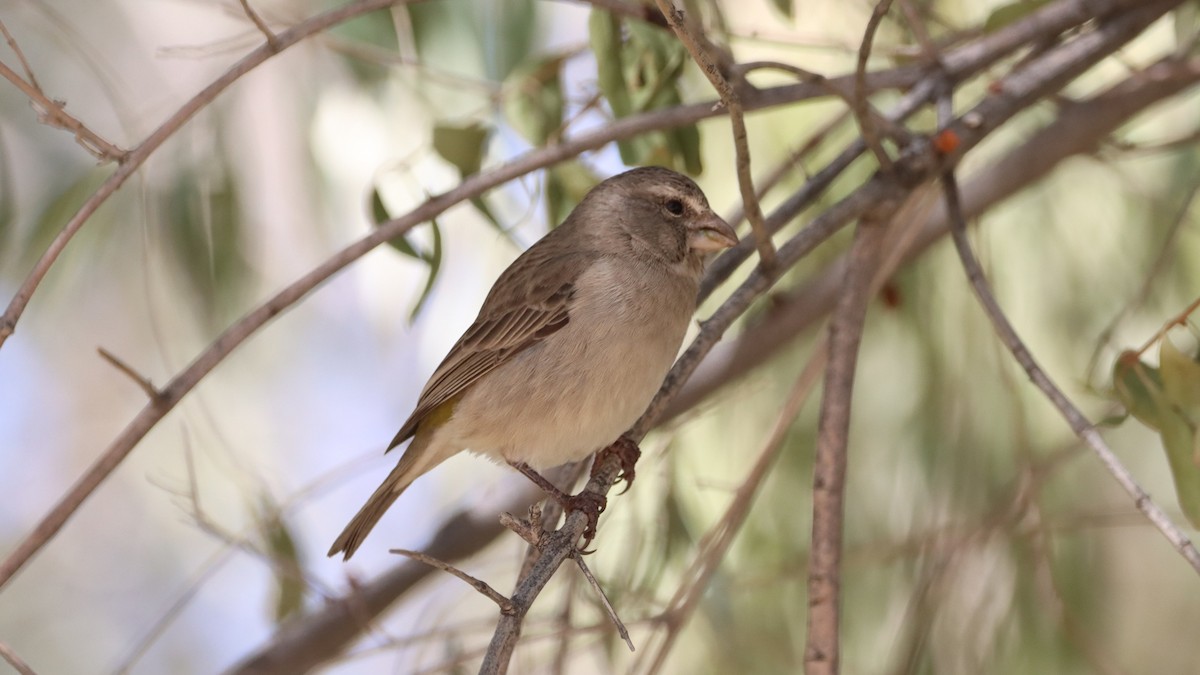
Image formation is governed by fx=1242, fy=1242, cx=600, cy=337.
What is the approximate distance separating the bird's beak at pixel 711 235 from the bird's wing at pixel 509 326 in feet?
0.93

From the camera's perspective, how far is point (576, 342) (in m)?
3.02

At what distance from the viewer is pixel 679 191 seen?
3.20 meters

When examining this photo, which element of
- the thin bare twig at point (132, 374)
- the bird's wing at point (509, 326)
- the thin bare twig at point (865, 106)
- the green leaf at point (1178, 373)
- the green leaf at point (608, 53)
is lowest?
the thin bare twig at point (132, 374)

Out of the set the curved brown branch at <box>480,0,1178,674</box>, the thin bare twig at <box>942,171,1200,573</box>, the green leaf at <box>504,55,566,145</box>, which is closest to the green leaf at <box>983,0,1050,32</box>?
the curved brown branch at <box>480,0,1178,674</box>

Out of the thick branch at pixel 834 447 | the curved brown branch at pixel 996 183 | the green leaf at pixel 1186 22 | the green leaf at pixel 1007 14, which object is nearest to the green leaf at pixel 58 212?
the curved brown branch at pixel 996 183

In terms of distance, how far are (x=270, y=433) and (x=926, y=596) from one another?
2567 mm

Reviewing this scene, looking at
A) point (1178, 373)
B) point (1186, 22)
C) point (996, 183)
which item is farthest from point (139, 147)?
point (1186, 22)

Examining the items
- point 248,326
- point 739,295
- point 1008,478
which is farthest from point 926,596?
point 248,326

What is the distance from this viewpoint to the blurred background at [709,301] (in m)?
3.41

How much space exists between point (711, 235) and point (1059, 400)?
3.36ft

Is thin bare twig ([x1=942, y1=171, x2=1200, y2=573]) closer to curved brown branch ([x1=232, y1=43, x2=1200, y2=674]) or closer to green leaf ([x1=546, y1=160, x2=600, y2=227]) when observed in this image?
curved brown branch ([x1=232, y1=43, x2=1200, y2=674])

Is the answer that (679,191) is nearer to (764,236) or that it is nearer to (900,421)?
(764,236)

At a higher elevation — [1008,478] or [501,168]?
[1008,478]

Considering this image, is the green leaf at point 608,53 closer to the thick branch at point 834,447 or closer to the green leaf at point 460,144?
the green leaf at point 460,144
